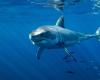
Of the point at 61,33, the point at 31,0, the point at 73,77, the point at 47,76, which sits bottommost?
the point at 47,76

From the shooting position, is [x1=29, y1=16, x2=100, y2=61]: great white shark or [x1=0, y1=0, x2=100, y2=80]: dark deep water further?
[x1=0, y1=0, x2=100, y2=80]: dark deep water

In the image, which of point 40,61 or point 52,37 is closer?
point 52,37

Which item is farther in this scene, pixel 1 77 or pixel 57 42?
pixel 1 77

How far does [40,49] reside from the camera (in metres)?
8.87

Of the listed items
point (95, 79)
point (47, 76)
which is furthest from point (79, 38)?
point (47, 76)

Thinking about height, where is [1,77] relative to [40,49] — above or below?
below

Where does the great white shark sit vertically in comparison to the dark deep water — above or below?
above

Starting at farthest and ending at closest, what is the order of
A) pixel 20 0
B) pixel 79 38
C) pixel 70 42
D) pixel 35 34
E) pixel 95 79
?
pixel 95 79 < pixel 20 0 < pixel 79 38 < pixel 70 42 < pixel 35 34

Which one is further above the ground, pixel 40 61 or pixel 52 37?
pixel 52 37

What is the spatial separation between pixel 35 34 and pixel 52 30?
45.2 inches

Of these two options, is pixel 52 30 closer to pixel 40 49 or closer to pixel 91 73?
pixel 40 49

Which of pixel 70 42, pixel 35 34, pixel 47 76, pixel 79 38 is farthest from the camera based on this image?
pixel 47 76

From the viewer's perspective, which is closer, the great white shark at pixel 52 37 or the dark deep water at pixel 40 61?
the great white shark at pixel 52 37

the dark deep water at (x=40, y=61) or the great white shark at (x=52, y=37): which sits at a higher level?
the great white shark at (x=52, y=37)
